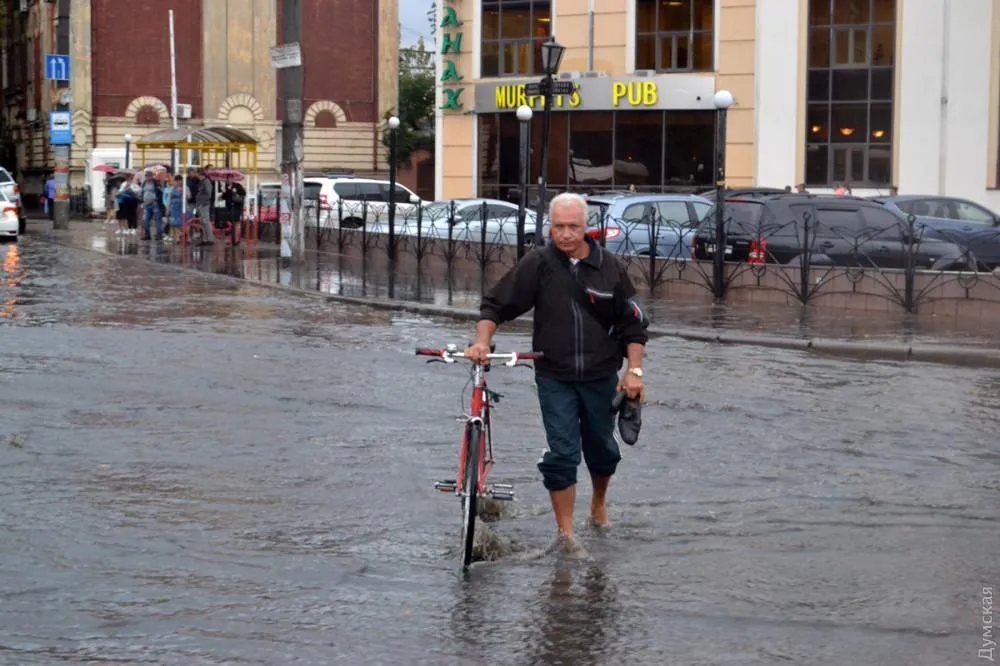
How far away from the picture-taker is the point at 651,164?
139ft

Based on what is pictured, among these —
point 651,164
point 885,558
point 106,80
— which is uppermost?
point 106,80

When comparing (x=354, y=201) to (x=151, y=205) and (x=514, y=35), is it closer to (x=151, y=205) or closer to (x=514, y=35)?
(x=151, y=205)

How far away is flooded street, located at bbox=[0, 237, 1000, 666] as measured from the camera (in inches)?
245

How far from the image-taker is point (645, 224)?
24.5 metres

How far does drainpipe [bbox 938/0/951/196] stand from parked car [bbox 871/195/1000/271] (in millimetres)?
12412

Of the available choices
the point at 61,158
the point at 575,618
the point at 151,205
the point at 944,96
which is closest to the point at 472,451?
the point at 575,618

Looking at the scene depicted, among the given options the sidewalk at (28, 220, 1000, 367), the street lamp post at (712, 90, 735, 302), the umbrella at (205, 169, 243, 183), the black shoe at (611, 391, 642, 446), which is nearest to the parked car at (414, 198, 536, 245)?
the sidewalk at (28, 220, 1000, 367)

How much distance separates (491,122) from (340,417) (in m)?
34.4

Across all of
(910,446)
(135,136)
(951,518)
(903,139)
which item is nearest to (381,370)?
(910,446)

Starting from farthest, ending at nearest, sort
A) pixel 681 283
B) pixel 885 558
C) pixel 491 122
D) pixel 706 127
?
pixel 491 122 → pixel 706 127 → pixel 681 283 → pixel 885 558

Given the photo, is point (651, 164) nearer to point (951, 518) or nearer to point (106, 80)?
point (106, 80)

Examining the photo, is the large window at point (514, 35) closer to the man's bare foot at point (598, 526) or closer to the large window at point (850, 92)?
the large window at point (850, 92)

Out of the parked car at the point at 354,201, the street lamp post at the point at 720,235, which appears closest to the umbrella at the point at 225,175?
the parked car at the point at 354,201

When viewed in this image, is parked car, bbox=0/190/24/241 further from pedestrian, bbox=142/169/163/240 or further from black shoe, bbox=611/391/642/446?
black shoe, bbox=611/391/642/446
